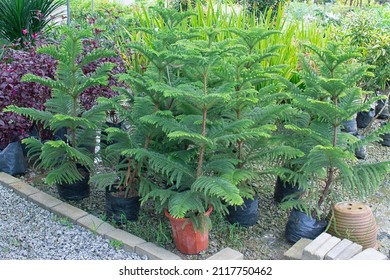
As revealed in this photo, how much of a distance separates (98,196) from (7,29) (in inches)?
115

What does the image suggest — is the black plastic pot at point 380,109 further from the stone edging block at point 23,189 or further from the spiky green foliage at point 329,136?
the stone edging block at point 23,189

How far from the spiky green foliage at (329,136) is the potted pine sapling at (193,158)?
1.53 feet

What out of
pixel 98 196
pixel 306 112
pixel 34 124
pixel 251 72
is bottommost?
pixel 98 196

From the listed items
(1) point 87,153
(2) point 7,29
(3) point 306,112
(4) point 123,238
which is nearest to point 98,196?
(1) point 87,153

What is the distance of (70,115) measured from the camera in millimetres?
3320

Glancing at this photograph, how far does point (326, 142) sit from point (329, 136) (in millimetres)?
111

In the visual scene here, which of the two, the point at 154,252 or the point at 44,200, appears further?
the point at 44,200

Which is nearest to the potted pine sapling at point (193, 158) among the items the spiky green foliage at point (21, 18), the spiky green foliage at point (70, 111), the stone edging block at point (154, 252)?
the stone edging block at point (154, 252)

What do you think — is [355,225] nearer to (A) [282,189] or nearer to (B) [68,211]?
(A) [282,189]

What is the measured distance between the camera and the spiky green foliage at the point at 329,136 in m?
2.86

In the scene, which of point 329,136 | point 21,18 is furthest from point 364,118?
point 21,18

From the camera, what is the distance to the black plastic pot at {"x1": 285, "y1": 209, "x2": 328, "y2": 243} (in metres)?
3.02

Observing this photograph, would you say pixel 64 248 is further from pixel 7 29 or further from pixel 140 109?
pixel 7 29

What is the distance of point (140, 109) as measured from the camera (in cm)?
300
